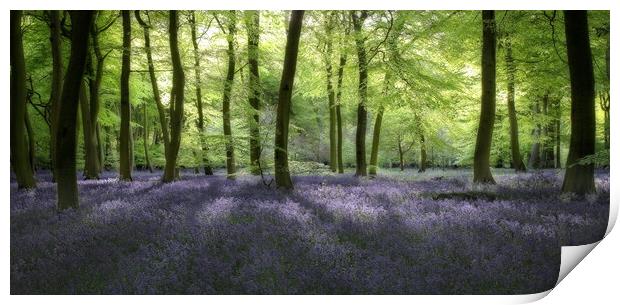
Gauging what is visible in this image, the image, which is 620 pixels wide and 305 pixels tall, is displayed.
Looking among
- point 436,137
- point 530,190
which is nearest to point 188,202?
point 530,190

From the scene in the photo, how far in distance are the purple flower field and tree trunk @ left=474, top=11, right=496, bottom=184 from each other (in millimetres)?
2477

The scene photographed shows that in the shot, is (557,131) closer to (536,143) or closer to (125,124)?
(536,143)

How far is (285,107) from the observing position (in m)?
8.45

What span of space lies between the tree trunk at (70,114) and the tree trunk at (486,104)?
25.3 ft

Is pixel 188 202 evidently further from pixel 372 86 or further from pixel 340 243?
pixel 372 86

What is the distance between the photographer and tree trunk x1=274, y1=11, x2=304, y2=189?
826cm

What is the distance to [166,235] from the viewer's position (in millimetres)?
5332

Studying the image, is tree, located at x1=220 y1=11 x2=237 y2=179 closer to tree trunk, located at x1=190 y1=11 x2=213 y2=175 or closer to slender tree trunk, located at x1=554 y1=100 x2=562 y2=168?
tree trunk, located at x1=190 y1=11 x2=213 y2=175

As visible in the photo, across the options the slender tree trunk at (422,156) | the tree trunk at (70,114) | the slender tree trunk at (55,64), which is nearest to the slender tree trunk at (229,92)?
the slender tree trunk at (55,64)

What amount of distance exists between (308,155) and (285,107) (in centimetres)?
668

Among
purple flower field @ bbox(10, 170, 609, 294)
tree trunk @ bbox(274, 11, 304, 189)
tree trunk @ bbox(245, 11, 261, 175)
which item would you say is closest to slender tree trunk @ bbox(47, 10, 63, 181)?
purple flower field @ bbox(10, 170, 609, 294)

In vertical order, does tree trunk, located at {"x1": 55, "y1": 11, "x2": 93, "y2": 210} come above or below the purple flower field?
above

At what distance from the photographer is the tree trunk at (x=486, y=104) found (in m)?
9.19

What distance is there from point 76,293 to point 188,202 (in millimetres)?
2510
